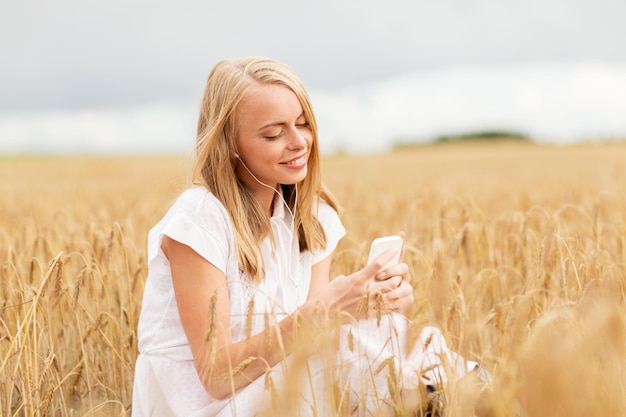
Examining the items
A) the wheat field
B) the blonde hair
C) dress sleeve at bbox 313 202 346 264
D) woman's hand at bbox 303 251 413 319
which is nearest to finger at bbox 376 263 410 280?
woman's hand at bbox 303 251 413 319

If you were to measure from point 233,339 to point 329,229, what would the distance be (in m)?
0.51

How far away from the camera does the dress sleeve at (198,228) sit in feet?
5.55

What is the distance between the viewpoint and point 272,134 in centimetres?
187

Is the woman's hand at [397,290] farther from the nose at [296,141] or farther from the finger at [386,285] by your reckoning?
the nose at [296,141]

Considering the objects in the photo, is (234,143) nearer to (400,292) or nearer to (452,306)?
(400,292)

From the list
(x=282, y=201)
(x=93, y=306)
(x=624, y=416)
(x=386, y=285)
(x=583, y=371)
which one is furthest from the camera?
(x=93, y=306)

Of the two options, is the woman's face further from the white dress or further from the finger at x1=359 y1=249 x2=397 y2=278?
the finger at x1=359 y1=249 x2=397 y2=278

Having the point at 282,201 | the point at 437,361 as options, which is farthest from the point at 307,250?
the point at 437,361

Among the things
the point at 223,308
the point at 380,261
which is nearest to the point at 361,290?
the point at 380,261

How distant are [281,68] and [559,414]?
3.88 ft

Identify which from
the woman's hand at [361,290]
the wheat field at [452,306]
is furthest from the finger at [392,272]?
the wheat field at [452,306]

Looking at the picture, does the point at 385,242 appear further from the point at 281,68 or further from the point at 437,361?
the point at 281,68

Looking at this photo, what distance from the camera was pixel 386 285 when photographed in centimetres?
166

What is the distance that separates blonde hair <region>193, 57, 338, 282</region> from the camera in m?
1.83
